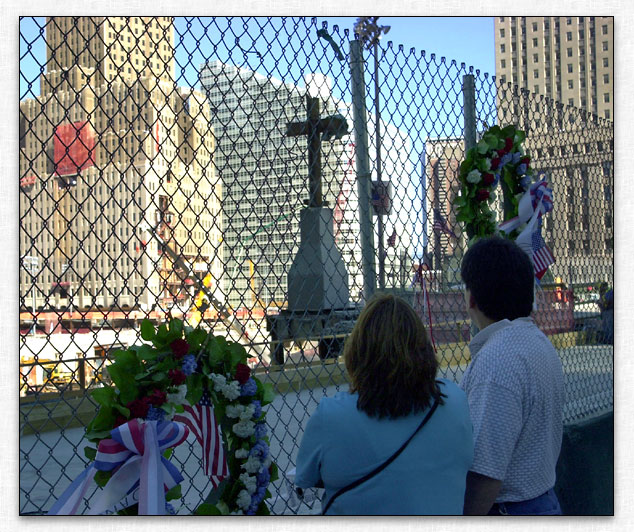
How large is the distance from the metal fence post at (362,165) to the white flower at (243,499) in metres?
1.22

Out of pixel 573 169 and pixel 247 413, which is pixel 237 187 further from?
pixel 573 169

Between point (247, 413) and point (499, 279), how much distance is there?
89cm

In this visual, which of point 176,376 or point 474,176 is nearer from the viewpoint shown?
point 176,376

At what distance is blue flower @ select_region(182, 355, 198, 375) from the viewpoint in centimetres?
197

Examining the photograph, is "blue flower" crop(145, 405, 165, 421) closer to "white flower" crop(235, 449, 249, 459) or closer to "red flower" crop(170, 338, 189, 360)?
"red flower" crop(170, 338, 189, 360)

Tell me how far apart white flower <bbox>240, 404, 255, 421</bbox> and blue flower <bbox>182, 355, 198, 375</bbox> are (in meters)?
0.22

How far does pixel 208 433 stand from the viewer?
2.07 meters

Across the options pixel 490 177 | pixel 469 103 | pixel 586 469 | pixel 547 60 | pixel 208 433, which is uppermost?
pixel 547 60

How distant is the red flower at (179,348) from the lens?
197 centimetres

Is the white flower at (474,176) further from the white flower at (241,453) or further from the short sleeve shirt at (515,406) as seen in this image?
the white flower at (241,453)

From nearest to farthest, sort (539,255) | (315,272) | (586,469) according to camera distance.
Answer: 1. (539,255)
2. (315,272)
3. (586,469)

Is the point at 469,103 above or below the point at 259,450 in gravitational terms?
above

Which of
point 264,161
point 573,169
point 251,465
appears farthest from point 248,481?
point 573,169

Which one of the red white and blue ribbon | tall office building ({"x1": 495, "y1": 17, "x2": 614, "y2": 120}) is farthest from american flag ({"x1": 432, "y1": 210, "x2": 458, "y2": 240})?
tall office building ({"x1": 495, "y1": 17, "x2": 614, "y2": 120})
